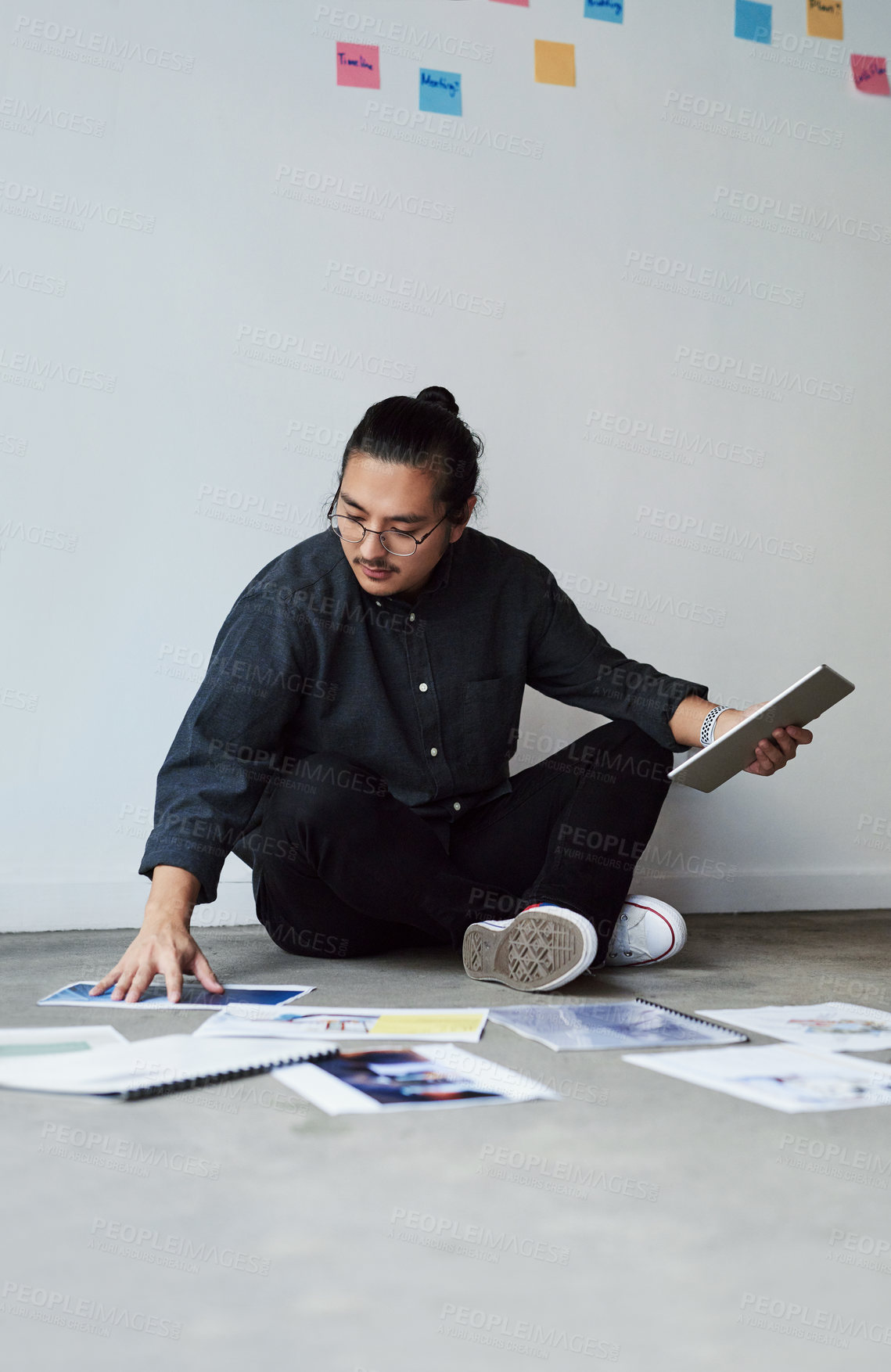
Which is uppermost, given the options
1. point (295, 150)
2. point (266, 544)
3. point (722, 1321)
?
point (295, 150)

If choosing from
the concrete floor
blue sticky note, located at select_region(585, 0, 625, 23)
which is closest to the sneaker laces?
the concrete floor

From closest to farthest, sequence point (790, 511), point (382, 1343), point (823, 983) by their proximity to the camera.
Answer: point (382, 1343) → point (823, 983) → point (790, 511)

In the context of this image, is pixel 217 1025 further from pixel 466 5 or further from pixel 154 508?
pixel 466 5

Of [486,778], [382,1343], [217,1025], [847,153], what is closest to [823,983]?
[486,778]

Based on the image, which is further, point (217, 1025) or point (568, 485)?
point (568, 485)

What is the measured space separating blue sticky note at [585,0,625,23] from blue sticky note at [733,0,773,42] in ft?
0.91

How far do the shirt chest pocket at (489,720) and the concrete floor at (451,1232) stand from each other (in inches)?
24.3

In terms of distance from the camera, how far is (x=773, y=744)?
Answer: 1.46 m

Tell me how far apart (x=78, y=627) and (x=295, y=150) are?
3.21 feet

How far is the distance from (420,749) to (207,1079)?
0.71m

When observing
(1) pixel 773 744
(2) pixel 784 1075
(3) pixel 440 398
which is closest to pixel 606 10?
(3) pixel 440 398

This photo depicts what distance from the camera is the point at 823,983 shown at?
5.25 feet

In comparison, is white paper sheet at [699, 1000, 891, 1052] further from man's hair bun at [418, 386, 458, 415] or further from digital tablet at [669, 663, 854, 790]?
man's hair bun at [418, 386, 458, 415]

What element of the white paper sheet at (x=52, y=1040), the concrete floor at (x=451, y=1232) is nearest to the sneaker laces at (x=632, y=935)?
the concrete floor at (x=451, y=1232)
